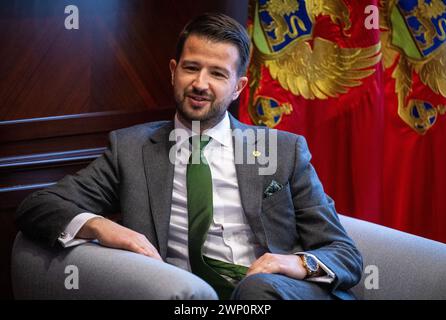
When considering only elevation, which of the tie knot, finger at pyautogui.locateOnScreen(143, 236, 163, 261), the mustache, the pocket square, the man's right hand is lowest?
finger at pyautogui.locateOnScreen(143, 236, 163, 261)

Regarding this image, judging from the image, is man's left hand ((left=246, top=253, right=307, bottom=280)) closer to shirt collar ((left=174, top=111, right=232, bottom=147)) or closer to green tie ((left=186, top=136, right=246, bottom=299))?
green tie ((left=186, top=136, right=246, bottom=299))

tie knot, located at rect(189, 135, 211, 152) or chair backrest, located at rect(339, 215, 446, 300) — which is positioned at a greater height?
tie knot, located at rect(189, 135, 211, 152)

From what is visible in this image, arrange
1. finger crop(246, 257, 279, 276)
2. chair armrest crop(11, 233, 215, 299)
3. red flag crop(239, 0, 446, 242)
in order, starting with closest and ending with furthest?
1. chair armrest crop(11, 233, 215, 299)
2. finger crop(246, 257, 279, 276)
3. red flag crop(239, 0, 446, 242)

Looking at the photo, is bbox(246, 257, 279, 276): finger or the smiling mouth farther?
Answer: the smiling mouth

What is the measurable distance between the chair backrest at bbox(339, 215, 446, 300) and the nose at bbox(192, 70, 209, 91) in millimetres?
653

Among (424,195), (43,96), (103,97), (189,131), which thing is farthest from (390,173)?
(43,96)

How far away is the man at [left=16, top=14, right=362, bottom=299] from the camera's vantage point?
2.15 m

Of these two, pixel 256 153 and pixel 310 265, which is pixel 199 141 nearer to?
pixel 256 153

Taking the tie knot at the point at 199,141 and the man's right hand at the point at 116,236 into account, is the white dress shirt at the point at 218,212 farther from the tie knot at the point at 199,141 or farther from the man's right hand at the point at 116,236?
the man's right hand at the point at 116,236

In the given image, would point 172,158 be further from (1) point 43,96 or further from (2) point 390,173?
(2) point 390,173

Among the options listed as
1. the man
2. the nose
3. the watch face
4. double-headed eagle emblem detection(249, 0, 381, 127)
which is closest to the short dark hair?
the man

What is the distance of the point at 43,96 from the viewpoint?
2.60 m

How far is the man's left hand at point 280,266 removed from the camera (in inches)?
77.9

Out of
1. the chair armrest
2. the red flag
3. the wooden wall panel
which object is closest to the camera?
the chair armrest
